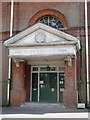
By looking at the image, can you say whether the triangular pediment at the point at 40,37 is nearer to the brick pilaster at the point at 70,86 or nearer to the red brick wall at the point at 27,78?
the brick pilaster at the point at 70,86

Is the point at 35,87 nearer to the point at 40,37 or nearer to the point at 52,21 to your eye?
the point at 40,37

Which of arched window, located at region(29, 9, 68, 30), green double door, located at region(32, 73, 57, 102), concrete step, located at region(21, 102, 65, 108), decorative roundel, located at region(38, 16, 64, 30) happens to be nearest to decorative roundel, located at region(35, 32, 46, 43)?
arched window, located at region(29, 9, 68, 30)

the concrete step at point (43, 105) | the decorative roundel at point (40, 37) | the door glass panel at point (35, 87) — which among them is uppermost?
the decorative roundel at point (40, 37)

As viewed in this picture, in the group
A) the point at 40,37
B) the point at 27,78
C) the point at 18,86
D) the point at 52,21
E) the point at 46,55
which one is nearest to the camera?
the point at 46,55

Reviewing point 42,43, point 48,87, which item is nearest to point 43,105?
point 48,87

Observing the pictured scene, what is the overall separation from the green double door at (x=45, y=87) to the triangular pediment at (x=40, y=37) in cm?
357

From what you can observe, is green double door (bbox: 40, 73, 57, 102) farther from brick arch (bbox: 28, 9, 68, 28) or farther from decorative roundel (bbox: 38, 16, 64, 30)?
brick arch (bbox: 28, 9, 68, 28)

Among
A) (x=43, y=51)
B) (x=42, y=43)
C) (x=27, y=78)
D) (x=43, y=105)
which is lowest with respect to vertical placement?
(x=43, y=105)

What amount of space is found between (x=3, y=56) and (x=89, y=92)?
656 centimetres

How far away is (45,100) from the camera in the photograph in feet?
63.4

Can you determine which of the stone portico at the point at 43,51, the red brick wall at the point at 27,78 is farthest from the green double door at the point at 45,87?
the stone portico at the point at 43,51

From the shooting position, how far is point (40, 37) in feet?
54.9

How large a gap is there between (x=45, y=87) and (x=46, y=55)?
3.75 m

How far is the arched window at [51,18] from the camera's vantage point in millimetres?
19484
